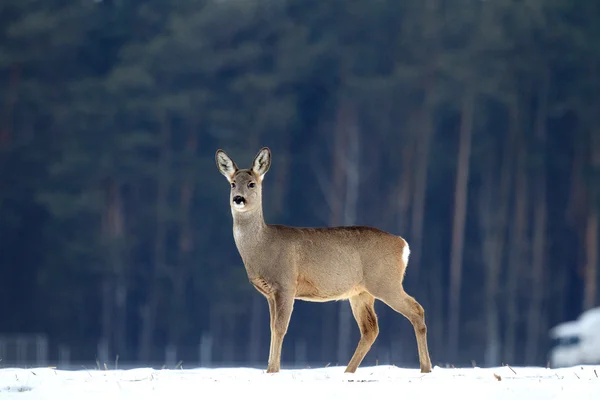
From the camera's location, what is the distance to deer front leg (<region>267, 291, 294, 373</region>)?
14.1m

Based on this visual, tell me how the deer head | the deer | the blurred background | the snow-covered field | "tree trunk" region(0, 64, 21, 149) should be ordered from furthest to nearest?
"tree trunk" region(0, 64, 21, 149) < the blurred background < the deer head < the deer < the snow-covered field

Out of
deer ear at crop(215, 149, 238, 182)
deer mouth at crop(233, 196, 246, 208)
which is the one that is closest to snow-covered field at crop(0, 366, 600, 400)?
deer mouth at crop(233, 196, 246, 208)

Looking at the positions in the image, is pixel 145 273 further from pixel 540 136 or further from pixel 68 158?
pixel 540 136

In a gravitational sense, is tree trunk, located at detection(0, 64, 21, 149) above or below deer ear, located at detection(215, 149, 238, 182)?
above

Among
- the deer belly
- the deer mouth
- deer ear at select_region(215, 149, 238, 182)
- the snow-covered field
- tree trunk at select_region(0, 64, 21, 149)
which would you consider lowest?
the snow-covered field

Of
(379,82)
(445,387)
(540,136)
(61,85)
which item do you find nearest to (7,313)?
(61,85)

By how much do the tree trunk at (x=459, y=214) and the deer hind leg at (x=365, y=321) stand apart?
39891mm

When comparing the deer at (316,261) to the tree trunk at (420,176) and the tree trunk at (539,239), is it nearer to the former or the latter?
the tree trunk at (539,239)

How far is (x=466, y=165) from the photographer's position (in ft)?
196

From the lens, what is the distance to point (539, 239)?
5950 cm

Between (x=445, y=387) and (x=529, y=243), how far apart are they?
48.5m

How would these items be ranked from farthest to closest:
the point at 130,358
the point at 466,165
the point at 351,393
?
the point at 466,165 < the point at 130,358 < the point at 351,393

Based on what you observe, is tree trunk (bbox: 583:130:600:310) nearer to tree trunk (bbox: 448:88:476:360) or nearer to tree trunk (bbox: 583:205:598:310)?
tree trunk (bbox: 583:205:598:310)

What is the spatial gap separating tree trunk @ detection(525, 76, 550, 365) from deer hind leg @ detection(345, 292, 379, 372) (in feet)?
136
